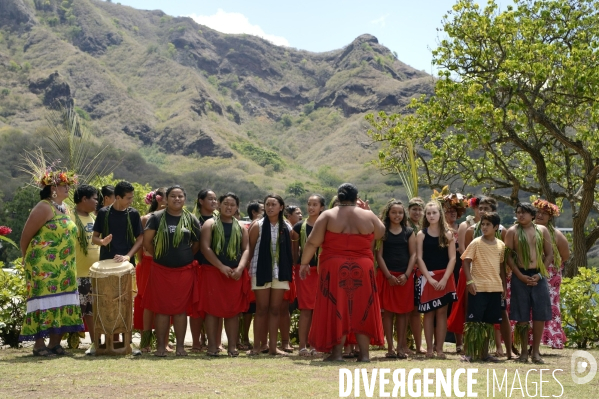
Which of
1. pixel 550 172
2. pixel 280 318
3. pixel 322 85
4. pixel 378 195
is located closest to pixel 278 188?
pixel 378 195

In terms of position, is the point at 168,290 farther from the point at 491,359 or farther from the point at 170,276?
the point at 491,359

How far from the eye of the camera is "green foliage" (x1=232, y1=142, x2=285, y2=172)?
113688 millimetres

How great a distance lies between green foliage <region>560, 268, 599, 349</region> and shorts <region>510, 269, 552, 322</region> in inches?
74.8

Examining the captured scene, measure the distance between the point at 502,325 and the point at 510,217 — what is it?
206ft

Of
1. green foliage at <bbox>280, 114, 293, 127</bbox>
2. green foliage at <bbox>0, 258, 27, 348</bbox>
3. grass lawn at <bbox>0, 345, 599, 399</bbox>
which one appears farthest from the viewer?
green foliage at <bbox>280, 114, 293, 127</bbox>

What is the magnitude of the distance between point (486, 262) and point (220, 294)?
122 inches

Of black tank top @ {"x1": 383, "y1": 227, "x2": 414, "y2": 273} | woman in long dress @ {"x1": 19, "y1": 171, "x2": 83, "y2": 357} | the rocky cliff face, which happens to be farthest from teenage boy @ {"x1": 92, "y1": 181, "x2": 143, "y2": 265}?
the rocky cliff face

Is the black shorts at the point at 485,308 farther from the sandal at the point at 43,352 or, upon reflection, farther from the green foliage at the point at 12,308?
the green foliage at the point at 12,308

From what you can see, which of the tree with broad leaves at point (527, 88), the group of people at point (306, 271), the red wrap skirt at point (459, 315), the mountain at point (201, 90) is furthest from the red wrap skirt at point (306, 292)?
the mountain at point (201, 90)

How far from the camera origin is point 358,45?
162000 mm

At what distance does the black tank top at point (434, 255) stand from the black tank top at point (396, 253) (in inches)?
Result: 8.4

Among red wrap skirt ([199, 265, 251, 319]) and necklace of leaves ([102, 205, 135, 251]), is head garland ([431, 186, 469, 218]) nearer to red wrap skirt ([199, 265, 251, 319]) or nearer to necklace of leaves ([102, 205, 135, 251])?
red wrap skirt ([199, 265, 251, 319])

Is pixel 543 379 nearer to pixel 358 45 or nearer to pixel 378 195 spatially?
pixel 378 195

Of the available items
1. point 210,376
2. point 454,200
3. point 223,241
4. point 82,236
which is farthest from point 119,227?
point 454,200
